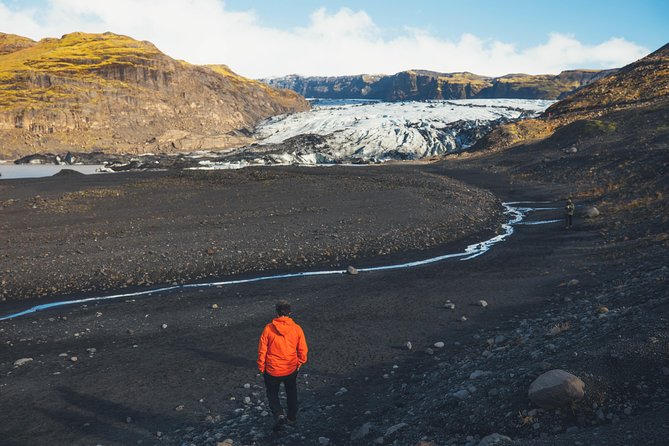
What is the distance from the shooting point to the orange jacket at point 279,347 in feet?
26.9

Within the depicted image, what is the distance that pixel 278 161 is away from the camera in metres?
75.8

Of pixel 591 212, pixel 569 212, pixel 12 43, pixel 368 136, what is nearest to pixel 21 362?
pixel 569 212

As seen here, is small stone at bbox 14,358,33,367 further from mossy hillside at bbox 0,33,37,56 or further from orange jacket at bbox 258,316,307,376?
mossy hillside at bbox 0,33,37,56

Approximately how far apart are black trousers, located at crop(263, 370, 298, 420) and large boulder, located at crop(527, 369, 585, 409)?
381 cm

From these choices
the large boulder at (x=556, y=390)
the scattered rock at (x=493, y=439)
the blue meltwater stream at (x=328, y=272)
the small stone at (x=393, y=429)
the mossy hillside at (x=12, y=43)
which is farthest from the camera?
the mossy hillside at (x=12, y=43)

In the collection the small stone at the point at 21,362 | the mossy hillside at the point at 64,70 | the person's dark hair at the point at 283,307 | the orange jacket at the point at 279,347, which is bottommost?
the small stone at the point at 21,362

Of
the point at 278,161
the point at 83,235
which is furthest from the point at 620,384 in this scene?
the point at 278,161

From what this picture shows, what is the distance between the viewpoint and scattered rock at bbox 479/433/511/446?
6.80 metres

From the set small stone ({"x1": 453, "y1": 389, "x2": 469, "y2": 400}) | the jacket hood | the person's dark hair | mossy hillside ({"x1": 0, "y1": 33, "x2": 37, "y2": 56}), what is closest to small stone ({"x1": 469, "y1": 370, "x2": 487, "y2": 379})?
small stone ({"x1": 453, "y1": 389, "x2": 469, "y2": 400})

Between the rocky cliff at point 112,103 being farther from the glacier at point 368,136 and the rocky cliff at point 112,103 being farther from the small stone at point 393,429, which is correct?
the small stone at point 393,429

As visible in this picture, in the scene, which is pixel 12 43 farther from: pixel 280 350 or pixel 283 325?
pixel 280 350

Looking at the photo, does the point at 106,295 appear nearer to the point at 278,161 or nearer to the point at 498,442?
the point at 498,442

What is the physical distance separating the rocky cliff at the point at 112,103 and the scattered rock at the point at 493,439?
92695 mm

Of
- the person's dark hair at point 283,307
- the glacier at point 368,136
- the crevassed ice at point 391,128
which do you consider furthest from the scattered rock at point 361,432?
the crevassed ice at point 391,128
